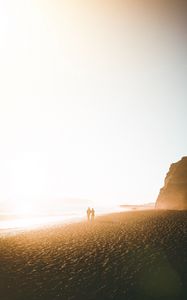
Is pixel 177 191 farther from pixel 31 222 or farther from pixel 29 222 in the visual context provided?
pixel 29 222

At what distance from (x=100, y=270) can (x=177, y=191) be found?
6189 cm

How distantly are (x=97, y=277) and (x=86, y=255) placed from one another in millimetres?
5483

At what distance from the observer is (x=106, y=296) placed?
1228 centimetres

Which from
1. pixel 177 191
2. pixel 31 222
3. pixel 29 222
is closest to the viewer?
pixel 31 222

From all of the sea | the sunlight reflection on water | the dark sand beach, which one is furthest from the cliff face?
A: the dark sand beach

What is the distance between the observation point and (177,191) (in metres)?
73.7

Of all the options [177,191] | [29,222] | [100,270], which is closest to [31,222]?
[29,222]

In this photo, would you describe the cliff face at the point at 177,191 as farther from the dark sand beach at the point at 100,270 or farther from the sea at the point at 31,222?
the dark sand beach at the point at 100,270

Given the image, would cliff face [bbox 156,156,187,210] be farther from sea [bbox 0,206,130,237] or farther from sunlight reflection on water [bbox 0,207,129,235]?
sunlight reflection on water [bbox 0,207,129,235]

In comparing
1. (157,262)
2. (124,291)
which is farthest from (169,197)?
(124,291)

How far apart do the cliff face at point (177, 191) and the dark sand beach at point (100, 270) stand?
159 feet

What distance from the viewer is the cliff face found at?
70625mm

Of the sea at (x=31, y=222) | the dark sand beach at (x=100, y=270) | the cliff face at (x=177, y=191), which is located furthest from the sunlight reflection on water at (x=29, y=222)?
the cliff face at (x=177, y=191)

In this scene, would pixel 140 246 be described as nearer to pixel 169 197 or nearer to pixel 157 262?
pixel 157 262
